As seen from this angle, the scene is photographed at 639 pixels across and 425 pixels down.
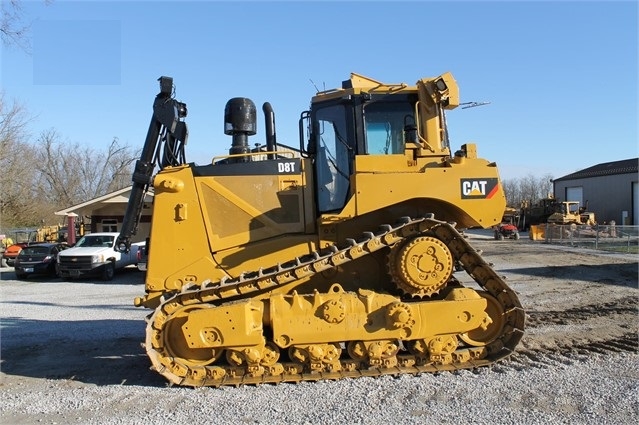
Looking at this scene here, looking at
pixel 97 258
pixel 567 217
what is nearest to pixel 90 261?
pixel 97 258

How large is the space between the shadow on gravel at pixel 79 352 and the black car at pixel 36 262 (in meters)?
11.3

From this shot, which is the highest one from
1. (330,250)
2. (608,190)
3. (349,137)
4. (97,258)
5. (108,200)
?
(608,190)

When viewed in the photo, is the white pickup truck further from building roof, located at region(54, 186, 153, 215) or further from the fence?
the fence

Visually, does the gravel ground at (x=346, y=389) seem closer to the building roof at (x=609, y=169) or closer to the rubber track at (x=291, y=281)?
the rubber track at (x=291, y=281)

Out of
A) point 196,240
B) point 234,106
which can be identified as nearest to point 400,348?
point 196,240

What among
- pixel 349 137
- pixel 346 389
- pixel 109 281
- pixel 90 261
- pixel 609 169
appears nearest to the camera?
pixel 346 389

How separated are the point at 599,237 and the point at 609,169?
113 feet

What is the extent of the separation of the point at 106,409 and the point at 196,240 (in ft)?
6.91

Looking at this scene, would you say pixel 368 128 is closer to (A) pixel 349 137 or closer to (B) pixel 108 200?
(A) pixel 349 137

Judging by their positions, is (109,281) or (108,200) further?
(108,200)

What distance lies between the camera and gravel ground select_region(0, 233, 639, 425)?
4.84 metres

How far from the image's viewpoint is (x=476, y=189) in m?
6.00

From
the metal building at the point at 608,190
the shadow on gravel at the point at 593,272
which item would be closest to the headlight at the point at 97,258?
the shadow on gravel at the point at 593,272

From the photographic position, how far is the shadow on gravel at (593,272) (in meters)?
14.5
